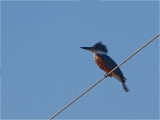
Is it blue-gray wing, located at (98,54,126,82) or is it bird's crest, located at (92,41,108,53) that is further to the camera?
bird's crest, located at (92,41,108,53)

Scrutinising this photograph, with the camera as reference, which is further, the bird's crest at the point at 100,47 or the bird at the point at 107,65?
the bird's crest at the point at 100,47

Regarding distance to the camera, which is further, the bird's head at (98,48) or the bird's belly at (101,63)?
the bird's head at (98,48)

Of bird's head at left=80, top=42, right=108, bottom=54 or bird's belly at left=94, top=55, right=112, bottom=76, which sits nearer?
bird's belly at left=94, top=55, right=112, bottom=76

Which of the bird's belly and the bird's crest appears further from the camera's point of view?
the bird's crest

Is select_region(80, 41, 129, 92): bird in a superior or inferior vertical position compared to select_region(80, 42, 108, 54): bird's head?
inferior

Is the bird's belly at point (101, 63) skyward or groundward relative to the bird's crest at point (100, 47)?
groundward

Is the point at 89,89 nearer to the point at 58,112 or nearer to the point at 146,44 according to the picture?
the point at 58,112

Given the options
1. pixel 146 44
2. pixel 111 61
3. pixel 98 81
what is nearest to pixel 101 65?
pixel 111 61

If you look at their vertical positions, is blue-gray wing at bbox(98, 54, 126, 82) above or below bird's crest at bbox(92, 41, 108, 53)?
below

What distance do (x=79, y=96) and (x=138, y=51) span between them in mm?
978

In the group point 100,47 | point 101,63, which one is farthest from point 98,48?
point 101,63

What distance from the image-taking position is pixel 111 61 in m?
9.82

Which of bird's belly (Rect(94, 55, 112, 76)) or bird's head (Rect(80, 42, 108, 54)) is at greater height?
bird's head (Rect(80, 42, 108, 54))

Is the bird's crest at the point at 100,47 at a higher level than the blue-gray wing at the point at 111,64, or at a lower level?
higher
